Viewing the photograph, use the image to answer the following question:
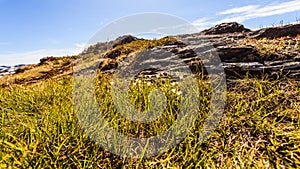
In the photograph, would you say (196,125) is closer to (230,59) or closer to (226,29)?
(230,59)

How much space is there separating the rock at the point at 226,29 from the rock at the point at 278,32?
5.49 feet

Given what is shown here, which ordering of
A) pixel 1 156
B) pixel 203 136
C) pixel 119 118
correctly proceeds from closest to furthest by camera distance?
1. pixel 1 156
2. pixel 203 136
3. pixel 119 118

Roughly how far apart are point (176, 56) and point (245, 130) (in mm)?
3191

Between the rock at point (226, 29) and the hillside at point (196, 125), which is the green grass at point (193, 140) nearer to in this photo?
the hillside at point (196, 125)

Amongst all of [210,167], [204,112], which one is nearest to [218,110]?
[204,112]

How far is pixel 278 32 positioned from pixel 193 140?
5972 millimetres

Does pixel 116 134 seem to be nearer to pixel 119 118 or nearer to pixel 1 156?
pixel 119 118

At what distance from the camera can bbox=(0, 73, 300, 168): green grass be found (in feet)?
8.75

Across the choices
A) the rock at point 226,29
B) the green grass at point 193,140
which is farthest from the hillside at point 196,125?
the rock at point 226,29

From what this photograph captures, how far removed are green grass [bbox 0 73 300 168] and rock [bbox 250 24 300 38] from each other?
4026mm

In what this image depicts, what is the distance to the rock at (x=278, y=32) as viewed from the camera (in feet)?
24.6

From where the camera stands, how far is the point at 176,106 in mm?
3711

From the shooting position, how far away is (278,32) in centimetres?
770

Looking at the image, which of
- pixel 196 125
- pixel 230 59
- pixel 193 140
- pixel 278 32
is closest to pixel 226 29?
pixel 278 32
